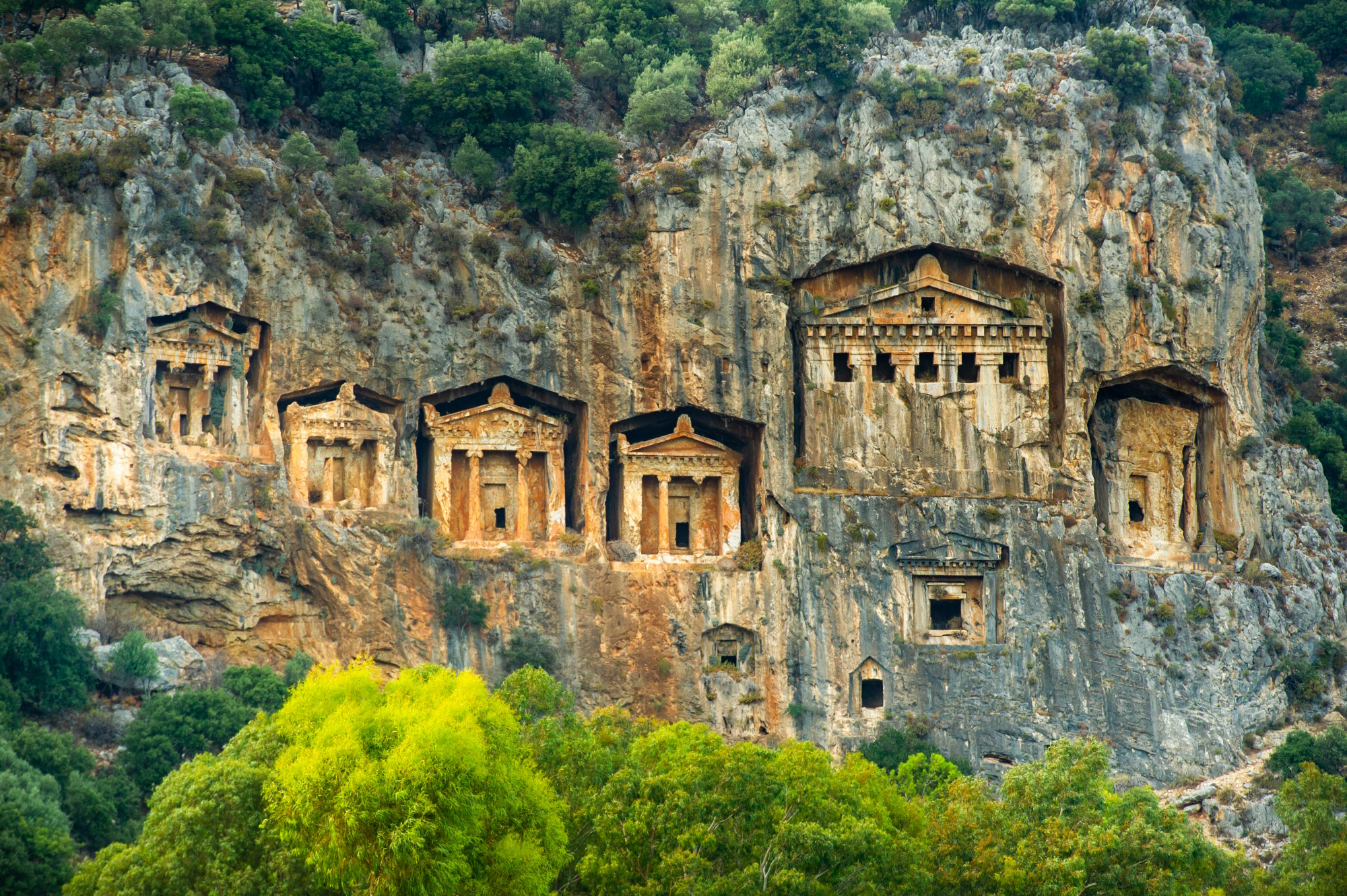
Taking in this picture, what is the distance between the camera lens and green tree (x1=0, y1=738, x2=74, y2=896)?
34750mm

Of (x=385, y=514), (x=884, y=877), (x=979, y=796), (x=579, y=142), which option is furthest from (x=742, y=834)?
(x=579, y=142)

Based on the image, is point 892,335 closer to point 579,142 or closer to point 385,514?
point 579,142

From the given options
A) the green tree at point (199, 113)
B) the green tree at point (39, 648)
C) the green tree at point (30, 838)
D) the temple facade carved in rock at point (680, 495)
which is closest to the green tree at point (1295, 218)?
the temple facade carved in rock at point (680, 495)

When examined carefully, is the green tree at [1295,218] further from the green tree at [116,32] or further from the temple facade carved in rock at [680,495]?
the green tree at [116,32]

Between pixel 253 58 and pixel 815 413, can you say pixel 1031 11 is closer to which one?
pixel 815 413

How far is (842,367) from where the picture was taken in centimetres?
5288

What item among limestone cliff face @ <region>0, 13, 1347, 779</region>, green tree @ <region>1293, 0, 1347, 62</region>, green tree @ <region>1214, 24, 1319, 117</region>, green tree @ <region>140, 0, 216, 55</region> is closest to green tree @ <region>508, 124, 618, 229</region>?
limestone cliff face @ <region>0, 13, 1347, 779</region>

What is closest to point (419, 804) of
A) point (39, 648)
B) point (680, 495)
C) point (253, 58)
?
point (39, 648)

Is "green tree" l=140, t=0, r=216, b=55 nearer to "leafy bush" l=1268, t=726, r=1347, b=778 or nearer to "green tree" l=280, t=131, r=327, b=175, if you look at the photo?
"green tree" l=280, t=131, r=327, b=175

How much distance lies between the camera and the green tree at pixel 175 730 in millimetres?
41625

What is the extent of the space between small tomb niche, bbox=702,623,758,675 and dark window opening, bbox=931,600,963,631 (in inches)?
205

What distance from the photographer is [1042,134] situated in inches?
2062

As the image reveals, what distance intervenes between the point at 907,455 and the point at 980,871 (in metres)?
20.6

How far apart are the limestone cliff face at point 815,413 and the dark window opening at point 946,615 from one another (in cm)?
9
